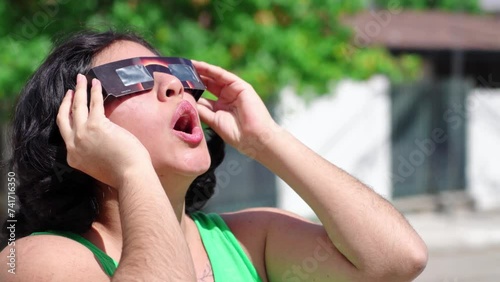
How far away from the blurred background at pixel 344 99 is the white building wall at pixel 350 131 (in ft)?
0.06

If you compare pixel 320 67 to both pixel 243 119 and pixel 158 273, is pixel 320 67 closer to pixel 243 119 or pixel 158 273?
pixel 243 119

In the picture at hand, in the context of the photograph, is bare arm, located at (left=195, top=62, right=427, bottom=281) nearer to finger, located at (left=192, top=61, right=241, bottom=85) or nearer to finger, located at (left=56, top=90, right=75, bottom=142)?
finger, located at (left=192, top=61, right=241, bottom=85)

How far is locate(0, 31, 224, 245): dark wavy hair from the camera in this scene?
1888 mm

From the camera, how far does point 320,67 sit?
8320 mm

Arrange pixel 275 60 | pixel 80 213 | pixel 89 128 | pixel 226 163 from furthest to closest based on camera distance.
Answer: pixel 226 163
pixel 275 60
pixel 80 213
pixel 89 128

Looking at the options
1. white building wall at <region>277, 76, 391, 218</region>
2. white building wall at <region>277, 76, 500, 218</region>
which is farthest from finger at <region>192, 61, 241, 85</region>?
white building wall at <region>277, 76, 391, 218</region>

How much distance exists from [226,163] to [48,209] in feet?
26.4

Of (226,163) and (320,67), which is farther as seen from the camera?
(226,163)

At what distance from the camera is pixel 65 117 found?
179 centimetres

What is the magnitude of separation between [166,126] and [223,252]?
1.33ft

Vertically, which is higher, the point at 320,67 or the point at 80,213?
the point at 320,67

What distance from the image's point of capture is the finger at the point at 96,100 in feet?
5.78

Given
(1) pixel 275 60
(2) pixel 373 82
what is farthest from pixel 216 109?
(2) pixel 373 82

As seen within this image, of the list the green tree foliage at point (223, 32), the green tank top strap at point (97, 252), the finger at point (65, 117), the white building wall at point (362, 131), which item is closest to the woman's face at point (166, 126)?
the finger at point (65, 117)
